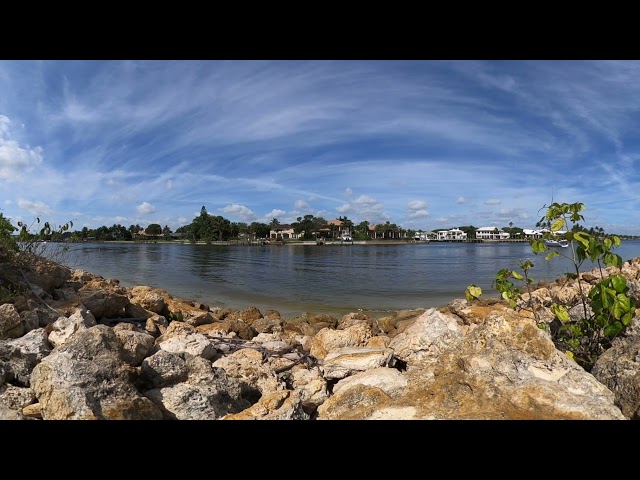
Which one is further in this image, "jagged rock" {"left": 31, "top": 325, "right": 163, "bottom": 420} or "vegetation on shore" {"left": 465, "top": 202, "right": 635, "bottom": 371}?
"vegetation on shore" {"left": 465, "top": 202, "right": 635, "bottom": 371}

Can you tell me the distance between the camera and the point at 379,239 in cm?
13550

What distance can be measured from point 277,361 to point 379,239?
5223 inches

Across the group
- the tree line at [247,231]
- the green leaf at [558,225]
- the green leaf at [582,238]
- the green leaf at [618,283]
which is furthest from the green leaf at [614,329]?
the tree line at [247,231]

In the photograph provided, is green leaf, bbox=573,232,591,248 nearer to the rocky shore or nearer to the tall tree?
the rocky shore

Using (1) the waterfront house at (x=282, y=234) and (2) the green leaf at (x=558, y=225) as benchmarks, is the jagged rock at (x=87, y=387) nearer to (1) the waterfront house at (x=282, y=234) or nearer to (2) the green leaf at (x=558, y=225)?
(2) the green leaf at (x=558, y=225)

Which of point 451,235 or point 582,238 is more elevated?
point 451,235

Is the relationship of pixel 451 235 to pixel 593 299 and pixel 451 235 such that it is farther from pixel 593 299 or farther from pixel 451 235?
pixel 593 299

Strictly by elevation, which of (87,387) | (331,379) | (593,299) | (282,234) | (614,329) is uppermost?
(282,234)

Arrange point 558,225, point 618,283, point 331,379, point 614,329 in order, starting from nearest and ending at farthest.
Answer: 1. point 618,283
2. point 614,329
3. point 558,225
4. point 331,379

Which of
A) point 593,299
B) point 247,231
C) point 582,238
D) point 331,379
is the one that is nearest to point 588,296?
point 593,299

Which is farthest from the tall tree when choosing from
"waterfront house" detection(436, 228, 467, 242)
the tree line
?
"waterfront house" detection(436, 228, 467, 242)

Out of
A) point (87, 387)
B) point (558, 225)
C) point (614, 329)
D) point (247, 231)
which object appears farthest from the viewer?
point (247, 231)
